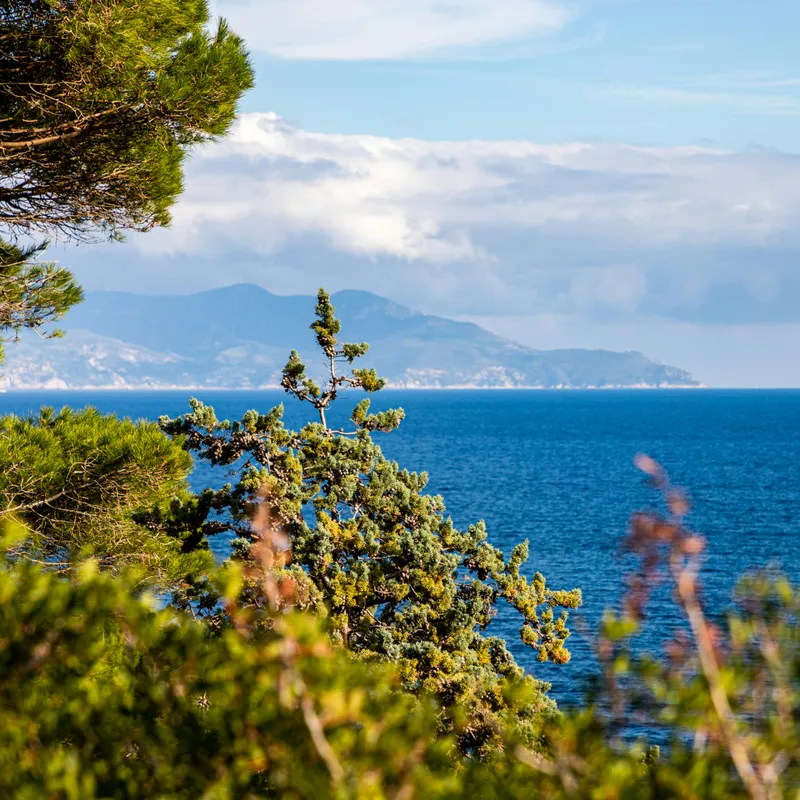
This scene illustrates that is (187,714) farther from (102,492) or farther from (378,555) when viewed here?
(102,492)

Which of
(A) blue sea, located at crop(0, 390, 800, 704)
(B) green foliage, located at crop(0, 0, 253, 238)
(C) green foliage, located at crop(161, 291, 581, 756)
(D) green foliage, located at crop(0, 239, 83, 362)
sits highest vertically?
(B) green foliage, located at crop(0, 0, 253, 238)

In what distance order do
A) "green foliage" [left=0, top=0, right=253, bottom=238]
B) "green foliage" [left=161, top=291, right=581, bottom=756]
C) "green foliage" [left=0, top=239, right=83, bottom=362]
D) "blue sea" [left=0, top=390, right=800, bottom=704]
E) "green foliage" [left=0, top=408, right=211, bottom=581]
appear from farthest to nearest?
"blue sea" [left=0, top=390, right=800, bottom=704], "green foliage" [left=0, top=239, right=83, bottom=362], "green foliage" [left=0, top=408, right=211, bottom=581], "green foliage" [left=161, top=291, right=581, bottom=756], "green foliage" [left=0, top=0, right=253, bottom=238]

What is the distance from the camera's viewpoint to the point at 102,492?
51.4 ft

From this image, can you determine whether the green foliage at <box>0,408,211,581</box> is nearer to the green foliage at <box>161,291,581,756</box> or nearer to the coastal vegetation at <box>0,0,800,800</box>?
the coastal vegetation at <box>0,0,800,800</box>

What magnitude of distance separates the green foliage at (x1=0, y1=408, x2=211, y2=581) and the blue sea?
661 cm

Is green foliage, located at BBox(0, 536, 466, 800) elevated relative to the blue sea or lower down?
elevated

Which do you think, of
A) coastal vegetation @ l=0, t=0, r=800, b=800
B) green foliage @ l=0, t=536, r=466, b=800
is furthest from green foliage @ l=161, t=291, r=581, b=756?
green foliage @ l=0, t=536, r=466, b=800

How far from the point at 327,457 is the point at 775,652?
12.0 metres

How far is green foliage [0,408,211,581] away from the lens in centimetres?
1525

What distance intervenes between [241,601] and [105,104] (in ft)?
23.1

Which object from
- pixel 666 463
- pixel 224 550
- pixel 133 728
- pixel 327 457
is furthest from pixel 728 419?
pixel 133 728

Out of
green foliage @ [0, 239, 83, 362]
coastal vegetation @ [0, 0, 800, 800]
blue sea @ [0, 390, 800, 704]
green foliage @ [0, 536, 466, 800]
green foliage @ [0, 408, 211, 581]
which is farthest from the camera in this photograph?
blue sea @ [0, 390, 800, 704]

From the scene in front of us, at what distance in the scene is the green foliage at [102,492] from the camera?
15250 millimetres

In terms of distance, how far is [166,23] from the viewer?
14.1 m
